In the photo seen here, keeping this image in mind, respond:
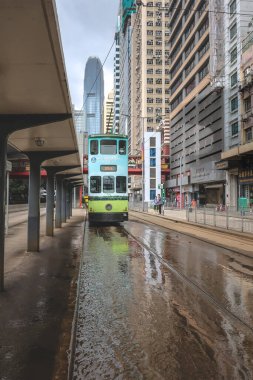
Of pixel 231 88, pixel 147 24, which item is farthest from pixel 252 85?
pixel 147 24

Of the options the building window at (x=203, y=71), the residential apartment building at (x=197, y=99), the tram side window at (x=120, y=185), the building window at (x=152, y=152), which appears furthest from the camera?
the building window at (x=152, y=152)

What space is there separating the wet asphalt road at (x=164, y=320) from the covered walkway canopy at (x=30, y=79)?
8.10ft

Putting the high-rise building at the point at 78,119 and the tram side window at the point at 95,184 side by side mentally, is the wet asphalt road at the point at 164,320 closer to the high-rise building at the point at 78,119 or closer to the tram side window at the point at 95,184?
the high-rise building at the point at 78,119

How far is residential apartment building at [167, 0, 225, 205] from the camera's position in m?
55.3

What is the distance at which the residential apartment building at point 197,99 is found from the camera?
2176 inches

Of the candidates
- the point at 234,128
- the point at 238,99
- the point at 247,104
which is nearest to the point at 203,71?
the point at 234,128

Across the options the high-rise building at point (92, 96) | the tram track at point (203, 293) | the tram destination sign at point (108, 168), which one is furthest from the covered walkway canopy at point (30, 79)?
the high-rise building at point (92, 96)

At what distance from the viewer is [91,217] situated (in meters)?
23.8

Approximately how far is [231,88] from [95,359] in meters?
50.5

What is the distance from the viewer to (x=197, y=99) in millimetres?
68250

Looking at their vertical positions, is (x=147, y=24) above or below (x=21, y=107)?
above

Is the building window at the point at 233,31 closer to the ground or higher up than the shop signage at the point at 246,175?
higher up

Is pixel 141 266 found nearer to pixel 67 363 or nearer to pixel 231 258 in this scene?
pixel 231 258

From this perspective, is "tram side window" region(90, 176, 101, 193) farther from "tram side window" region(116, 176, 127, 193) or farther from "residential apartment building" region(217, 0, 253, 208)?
"residential apartment building" region(217, 0, 253, 208)
